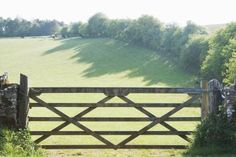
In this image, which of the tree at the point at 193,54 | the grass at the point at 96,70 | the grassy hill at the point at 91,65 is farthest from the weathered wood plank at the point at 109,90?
the tree at the point at 193,54

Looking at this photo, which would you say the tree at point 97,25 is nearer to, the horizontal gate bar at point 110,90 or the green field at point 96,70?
the green field at point 96,70

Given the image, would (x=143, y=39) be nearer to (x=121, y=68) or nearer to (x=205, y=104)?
(x=121, y=68)

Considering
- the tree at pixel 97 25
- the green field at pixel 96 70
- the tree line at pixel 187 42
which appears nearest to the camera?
the green field at pixel 96 70

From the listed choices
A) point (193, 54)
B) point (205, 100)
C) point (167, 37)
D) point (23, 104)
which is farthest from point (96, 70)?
point (205, 100)

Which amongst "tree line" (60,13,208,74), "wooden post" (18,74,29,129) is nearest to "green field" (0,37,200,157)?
"tree line" (60,13,208,74)

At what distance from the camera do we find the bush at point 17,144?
460 inches

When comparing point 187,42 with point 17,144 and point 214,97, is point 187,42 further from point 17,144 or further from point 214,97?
point 17,144

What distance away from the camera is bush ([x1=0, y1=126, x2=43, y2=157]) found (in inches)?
460

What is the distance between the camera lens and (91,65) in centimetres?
8850

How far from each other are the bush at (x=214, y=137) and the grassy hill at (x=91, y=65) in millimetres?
53871

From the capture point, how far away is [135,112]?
3719 centimetres

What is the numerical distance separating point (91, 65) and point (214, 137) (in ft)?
251

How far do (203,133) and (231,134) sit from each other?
74cm

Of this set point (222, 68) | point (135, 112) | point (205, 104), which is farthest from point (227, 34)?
point (205, 104)
